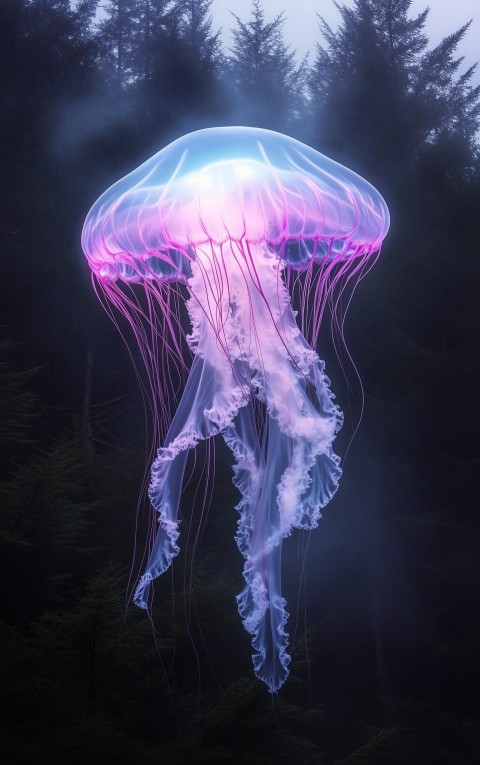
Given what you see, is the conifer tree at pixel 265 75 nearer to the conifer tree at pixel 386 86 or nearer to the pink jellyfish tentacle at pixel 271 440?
the conifer tree at pixel 386 86

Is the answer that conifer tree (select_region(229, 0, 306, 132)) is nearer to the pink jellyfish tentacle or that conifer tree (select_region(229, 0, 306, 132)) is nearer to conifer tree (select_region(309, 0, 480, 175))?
conifer tree (select_region(309, 0, 480, 175))

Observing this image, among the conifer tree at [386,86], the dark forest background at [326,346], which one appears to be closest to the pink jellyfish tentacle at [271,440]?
the dark forest background at [326,346]

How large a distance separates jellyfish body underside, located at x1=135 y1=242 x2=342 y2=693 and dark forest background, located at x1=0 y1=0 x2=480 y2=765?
5.42 feet

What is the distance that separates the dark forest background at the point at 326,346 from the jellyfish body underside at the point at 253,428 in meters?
1.65

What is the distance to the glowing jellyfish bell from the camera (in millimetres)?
3611

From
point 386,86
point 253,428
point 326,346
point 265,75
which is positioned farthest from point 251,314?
point 386,86

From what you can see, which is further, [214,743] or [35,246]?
[35,246]

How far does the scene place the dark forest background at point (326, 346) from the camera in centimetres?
622

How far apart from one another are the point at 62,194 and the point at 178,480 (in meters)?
3.78

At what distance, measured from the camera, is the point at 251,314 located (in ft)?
13.1

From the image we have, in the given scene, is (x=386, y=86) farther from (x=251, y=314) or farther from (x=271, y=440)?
(x=271, y=440)

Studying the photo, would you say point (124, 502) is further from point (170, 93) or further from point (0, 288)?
point (170, 93)

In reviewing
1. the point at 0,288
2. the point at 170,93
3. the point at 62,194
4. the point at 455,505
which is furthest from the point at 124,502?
the point at 170,93

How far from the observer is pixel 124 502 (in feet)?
20.2
